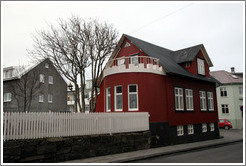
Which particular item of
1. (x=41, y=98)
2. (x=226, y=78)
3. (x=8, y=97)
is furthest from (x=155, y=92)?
(x=226, y=78)

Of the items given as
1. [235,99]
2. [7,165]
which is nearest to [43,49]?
[7,165]

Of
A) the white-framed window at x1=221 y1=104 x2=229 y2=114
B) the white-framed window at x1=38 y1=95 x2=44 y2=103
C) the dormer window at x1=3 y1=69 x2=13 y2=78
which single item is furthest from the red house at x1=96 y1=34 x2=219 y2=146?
the dormer window at x1=3 y1=69 x2=13 y2=78

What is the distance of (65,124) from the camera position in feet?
31.8

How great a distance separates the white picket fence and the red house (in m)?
1.72

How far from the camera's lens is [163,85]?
50.1 ft

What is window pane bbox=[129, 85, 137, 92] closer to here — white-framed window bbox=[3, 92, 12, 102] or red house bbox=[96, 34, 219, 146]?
red house bbox=[96, 34, 219, 146]

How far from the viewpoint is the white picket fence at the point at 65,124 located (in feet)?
27.3

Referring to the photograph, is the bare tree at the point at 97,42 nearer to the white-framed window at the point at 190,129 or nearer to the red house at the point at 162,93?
the red house at the point at 162,93

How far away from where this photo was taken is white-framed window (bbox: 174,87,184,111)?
1622 centimetres

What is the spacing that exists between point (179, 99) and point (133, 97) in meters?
4.31

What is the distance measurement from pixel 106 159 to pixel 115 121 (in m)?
2.57

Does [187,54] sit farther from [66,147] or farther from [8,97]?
[8,97]

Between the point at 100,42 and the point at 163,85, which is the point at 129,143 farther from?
the point at 100,42

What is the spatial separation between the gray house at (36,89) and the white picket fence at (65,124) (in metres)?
16.9
